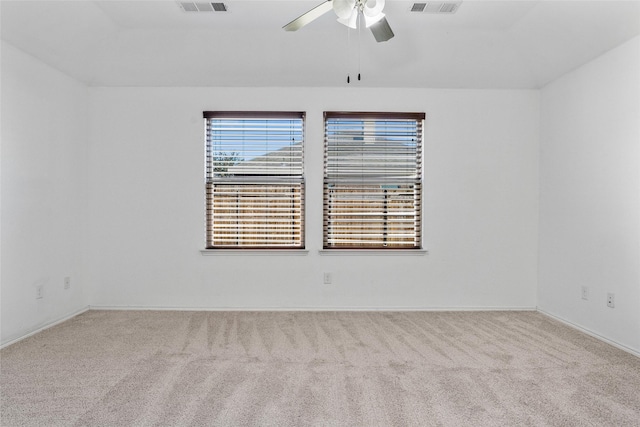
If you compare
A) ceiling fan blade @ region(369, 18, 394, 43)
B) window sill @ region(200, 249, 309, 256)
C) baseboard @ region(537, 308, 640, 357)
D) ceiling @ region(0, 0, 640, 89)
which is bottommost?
baseboard @ region(537, 308, 640, 357)

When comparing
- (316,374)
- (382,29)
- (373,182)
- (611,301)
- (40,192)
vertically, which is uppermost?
(382,29)

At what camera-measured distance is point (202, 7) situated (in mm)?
3035

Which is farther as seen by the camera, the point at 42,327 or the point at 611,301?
the point at 42,327

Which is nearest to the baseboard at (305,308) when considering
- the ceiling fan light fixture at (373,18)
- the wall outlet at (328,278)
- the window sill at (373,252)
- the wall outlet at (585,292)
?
the wall outlet at (328,278)

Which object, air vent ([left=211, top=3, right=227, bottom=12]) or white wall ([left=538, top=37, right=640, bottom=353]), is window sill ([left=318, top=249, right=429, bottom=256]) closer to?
white wall ([left=538, top=37, right=640, bottom=353])

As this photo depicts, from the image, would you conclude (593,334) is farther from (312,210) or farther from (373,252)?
(312,210)

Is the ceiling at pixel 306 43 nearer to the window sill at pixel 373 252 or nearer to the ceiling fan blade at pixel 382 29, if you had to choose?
the ceiling fan blade at pixel 382 29

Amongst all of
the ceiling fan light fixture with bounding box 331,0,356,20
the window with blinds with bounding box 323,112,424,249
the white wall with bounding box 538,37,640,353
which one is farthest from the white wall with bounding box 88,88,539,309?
the ceiling fan light fixture with bounding box 331,0,356,20

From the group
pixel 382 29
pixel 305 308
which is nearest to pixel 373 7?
pixel 382 29

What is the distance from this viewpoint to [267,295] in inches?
158

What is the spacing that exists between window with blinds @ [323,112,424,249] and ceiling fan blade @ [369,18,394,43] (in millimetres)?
1615

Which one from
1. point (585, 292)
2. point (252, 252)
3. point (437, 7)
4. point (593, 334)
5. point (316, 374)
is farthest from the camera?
point (252, 252)

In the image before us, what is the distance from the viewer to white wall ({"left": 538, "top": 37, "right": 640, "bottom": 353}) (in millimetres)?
2920

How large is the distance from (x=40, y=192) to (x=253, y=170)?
198cm
